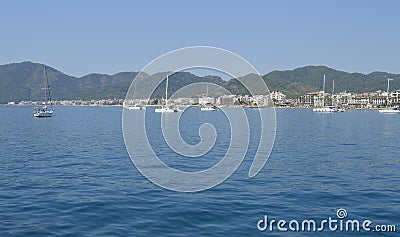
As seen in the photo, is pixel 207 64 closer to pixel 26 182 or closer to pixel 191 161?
pixel 26 182

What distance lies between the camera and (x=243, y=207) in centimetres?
1686

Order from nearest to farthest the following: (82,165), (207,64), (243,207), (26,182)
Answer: (207,64) → (243,207) → (26,182) → (82,165)

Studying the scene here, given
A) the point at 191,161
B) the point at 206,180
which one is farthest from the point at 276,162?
the point at 206,180

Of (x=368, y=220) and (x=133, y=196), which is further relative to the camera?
(x=133, y=196)

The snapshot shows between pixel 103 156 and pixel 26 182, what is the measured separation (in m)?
10.5

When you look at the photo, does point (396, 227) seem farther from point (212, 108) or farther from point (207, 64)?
point (212, 108)

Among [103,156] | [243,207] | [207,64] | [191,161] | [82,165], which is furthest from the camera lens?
[103,156]

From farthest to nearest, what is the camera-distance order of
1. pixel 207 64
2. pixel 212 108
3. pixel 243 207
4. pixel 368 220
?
pixel 212 108
pixel 243 207
pixel 368 220
pixel 207 64

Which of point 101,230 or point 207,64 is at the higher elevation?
point 207,64

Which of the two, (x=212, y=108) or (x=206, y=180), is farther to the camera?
(x=212, y=108)

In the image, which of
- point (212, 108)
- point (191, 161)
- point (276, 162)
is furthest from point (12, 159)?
point (212, 108)

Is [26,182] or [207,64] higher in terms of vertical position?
[207,64]

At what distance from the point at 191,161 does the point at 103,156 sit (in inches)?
278

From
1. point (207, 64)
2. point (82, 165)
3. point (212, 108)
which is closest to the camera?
point (207, 64)
